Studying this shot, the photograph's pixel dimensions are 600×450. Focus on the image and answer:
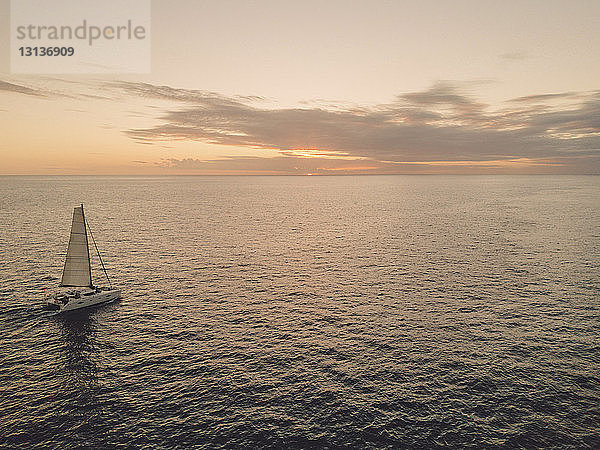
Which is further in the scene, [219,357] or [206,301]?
[206,301]

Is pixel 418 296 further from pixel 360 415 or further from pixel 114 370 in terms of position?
pixel 114 370

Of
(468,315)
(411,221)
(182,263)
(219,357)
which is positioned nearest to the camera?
(219,357)

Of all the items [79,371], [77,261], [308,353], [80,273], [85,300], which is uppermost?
[77,261]

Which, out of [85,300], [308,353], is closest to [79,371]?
[85,300]

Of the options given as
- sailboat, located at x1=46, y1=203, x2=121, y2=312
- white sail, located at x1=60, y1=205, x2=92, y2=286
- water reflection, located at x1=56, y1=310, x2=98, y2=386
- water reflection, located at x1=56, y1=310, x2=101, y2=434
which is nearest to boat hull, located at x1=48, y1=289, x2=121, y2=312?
sailboat, located at x1=46, y1=203, x2=121, y2=312

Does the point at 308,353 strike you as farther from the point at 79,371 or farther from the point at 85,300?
the point at 85,300

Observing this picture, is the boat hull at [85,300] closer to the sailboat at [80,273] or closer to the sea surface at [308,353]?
the sailboat at [80,273]

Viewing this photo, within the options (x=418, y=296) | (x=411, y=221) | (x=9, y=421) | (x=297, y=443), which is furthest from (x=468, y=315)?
(x=411, y=221)

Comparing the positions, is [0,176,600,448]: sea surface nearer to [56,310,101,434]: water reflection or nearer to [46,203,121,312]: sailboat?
[56,310,101,434]: water reflection
